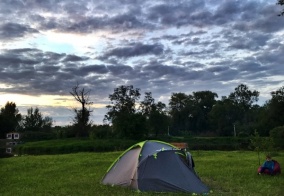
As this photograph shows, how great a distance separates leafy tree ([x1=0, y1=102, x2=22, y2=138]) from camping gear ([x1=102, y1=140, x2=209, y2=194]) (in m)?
59.8

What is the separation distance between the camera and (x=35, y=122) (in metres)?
86.1

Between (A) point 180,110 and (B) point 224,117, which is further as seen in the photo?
(A) point 180,110

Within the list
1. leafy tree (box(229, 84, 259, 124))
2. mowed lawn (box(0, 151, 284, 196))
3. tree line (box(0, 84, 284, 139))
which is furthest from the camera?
leafy tree (box(229, 84, 259, 124))

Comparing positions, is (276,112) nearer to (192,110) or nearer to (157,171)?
(192,110)

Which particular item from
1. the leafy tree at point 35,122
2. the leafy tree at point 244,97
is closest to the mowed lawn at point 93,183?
the leafy tree at point 35,122

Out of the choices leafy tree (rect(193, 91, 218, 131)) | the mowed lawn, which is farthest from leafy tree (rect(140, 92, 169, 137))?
the mowed lawn

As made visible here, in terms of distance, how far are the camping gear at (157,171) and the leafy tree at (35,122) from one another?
73966 mm

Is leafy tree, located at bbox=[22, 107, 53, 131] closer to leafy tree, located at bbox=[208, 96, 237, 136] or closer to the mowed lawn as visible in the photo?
leafy tree, located at bbox=[208, 96, 237, 136]

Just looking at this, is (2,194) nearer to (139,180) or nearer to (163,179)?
(139,180)

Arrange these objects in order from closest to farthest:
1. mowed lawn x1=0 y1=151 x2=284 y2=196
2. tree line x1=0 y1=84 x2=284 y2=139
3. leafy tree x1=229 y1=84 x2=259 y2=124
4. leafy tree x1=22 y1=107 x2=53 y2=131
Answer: mowed lawn x1=0 y1=151 x2=284 y2=196 → tree line x1=0 y1=84 x2=284 y2=139 → leafy tree x1=22 y1=107 x2=53 y2=131 → leafy tree x1=229 y1=84 x2=259 y2=124

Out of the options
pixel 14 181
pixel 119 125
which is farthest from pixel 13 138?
pixel 14 181

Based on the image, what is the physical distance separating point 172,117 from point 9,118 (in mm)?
48523

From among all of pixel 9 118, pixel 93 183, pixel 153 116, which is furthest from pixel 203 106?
pixel 93 183

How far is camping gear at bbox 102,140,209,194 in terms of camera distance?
12.3 m
